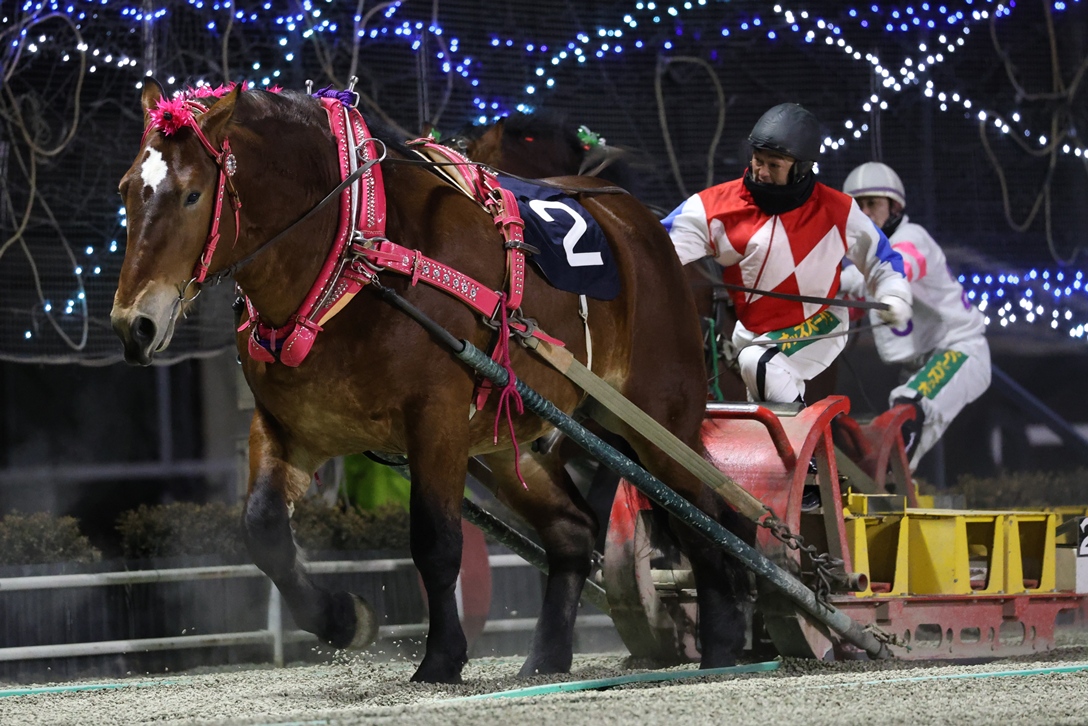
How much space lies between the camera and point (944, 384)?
25.0 feet

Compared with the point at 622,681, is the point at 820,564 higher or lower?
higher

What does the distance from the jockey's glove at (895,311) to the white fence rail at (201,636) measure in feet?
7.93

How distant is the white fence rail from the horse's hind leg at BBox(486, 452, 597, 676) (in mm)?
1542

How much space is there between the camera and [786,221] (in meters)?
5.18

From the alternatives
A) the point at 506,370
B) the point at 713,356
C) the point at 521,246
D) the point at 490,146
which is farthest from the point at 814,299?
the point at 506,370

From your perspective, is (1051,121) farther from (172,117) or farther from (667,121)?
(172,117)

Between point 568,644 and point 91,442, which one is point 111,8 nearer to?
point 91,442

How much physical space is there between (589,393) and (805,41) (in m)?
4.98

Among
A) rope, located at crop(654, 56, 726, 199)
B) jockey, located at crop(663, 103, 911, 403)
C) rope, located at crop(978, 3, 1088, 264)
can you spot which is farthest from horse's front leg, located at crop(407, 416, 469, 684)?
rope, located at crop(978, 3, 1088, 264)

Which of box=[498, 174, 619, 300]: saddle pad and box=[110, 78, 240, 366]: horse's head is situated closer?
box=[110, 78, 240, 366]: horse's head

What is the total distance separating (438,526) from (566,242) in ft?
3.55

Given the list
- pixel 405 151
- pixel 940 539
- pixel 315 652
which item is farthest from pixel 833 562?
pixel 315 652

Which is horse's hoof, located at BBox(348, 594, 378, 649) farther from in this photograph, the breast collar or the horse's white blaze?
the horse's white blaze

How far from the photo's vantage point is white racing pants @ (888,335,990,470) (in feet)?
24.3
